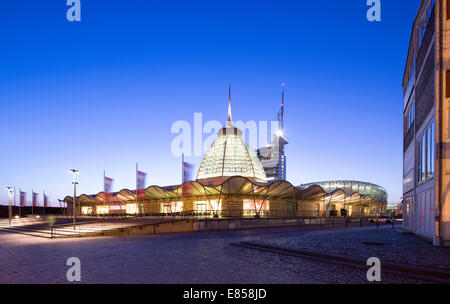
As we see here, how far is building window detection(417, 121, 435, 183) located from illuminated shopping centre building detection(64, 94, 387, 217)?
22.4 meters

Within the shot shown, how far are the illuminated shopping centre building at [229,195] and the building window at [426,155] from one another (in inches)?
880

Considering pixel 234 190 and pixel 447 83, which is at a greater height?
pixel 447 83

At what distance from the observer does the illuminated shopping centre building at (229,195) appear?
4591 centimetres

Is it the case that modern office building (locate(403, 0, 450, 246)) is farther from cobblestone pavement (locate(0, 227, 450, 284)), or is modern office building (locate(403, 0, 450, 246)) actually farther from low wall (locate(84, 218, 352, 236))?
low wall (locate(84, 218, 352, 236))

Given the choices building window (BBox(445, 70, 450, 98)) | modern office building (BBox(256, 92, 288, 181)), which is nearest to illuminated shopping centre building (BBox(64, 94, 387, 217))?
building window (BBox(445, 70, 450, 98))

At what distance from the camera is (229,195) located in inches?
1919

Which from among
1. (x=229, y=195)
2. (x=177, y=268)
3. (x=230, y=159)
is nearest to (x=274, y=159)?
(x=230, y=159)

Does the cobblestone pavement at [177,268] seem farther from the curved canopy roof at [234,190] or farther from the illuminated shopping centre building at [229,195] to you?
the curved canopy roof at [234,190]

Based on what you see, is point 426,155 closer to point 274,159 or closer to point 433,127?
point 433,127

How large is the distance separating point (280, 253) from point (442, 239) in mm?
9443

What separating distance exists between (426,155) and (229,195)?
31983mm
